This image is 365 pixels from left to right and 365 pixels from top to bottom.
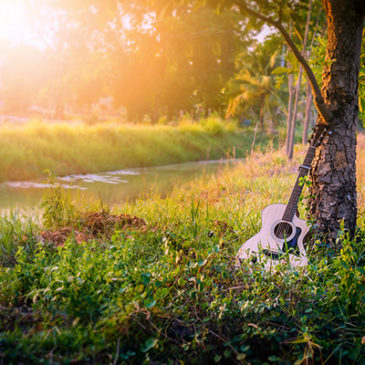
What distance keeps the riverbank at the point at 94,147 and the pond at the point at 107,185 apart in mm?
518

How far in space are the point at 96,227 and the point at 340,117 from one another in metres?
2.54

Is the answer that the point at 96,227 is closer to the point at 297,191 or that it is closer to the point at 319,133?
the point at 297,191

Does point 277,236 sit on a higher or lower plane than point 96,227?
higher

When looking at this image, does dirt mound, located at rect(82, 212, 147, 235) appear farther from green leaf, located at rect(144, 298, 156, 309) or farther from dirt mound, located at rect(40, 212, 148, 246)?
green leaf, located at rect(144, 298, 156, 309)

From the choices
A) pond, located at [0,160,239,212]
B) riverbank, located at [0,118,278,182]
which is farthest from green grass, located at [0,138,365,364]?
riverbank, located at [0,118,278,182]

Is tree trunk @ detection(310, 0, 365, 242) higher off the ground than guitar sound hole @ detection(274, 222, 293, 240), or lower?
higher

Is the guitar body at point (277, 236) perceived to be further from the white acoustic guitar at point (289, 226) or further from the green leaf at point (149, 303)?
the green leaf at point (149, 303)

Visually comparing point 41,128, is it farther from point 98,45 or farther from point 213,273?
Answer: point 98,45

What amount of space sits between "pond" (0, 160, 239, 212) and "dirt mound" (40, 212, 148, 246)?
299 cm

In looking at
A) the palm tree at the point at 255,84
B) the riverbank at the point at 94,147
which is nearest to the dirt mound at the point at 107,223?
the riverbank at the point at 94,147

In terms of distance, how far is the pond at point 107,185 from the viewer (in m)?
8.41

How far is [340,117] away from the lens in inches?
128

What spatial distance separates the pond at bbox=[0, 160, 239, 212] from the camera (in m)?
8.41

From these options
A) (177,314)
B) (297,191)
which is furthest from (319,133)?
(177,314)
